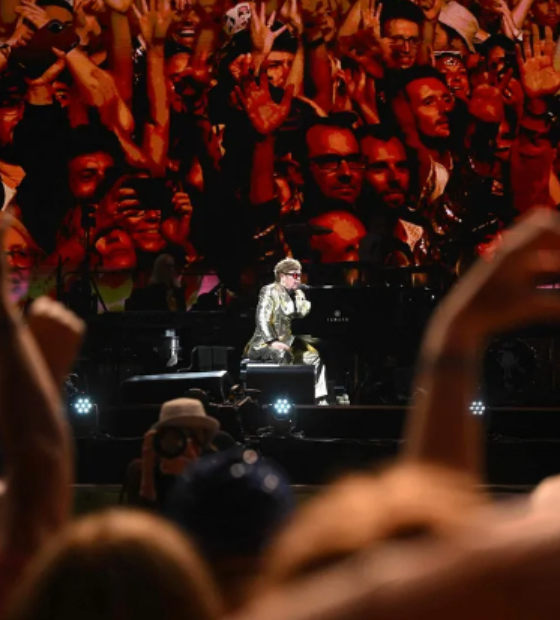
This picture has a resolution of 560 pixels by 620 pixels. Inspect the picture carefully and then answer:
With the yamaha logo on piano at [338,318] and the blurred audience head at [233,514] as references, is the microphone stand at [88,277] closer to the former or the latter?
the yamaha logo on piano at [338,318]

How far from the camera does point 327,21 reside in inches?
576

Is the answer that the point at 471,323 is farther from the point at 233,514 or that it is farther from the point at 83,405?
the point at 83,405

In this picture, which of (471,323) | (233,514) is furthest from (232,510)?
(471,323)

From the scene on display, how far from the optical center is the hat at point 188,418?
7.83 feet

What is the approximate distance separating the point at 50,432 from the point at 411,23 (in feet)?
46.5

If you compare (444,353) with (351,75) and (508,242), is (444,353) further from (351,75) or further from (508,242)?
(351,75)

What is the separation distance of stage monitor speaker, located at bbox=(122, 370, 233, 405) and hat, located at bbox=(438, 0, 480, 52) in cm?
745

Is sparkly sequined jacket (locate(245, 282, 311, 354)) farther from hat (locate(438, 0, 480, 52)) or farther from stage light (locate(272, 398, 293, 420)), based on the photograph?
hat (locate(438, 0, 480, 52))

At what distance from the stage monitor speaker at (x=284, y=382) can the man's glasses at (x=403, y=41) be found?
22.2 feet

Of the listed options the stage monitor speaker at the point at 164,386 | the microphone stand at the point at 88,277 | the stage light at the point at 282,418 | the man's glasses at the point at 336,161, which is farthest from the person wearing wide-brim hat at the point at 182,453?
the man's glasses at the point at 336,161

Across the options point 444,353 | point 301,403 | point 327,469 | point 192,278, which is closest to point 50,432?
point 444,353

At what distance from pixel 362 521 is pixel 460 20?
1461 cm

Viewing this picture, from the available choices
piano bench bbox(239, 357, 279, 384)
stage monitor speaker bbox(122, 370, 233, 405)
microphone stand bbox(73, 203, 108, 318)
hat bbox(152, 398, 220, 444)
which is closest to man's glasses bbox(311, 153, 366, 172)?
microphone stand bbox(73, 203, 108, 318)

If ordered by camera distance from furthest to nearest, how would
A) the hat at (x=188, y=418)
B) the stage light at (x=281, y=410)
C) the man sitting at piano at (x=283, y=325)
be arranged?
the man sitting at piano at (x=283, y=325) → the stage light at (x=281, y=410) → the hat at (x=188, y=418)
